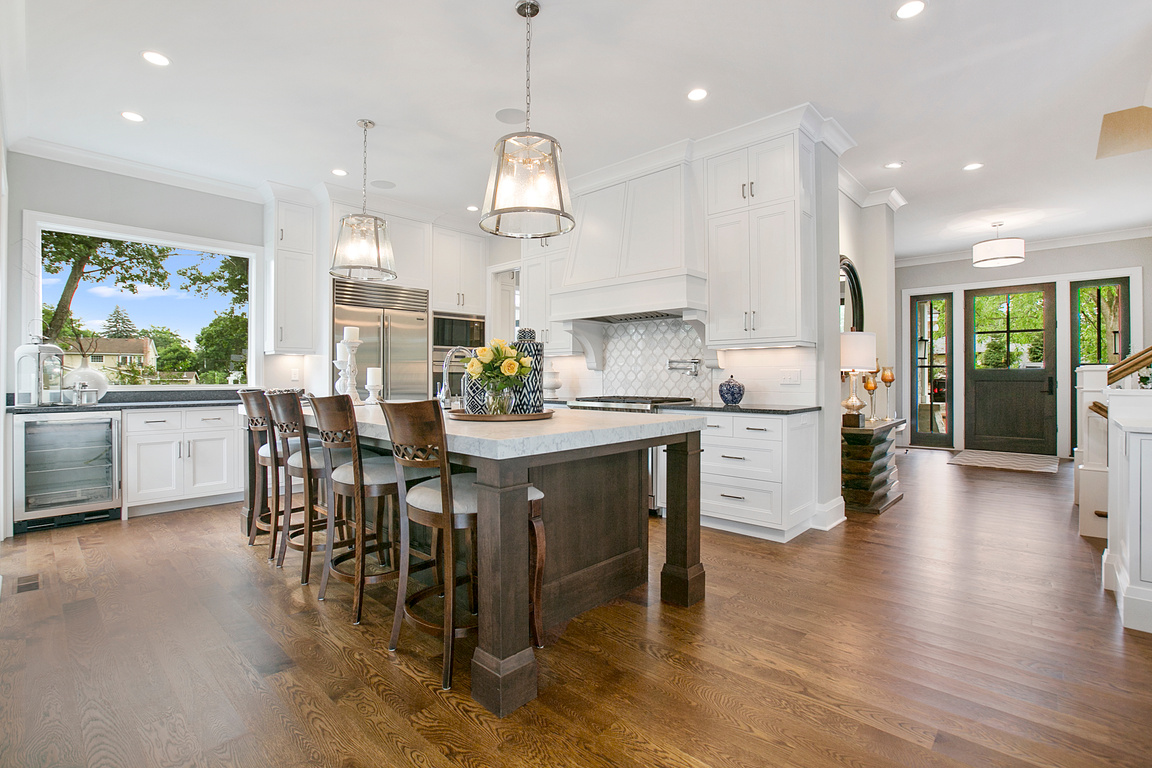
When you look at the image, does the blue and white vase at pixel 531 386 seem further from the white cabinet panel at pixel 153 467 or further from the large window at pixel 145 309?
the large window at pixel 145 309

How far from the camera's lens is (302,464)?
3012mm

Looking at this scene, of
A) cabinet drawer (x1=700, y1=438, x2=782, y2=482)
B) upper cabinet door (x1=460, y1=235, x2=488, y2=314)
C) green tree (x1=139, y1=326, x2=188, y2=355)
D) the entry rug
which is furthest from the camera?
upper cabinet door (x1=460, y1=235, x2=488, y2=314)

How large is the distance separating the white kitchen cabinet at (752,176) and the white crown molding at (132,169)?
4106mm

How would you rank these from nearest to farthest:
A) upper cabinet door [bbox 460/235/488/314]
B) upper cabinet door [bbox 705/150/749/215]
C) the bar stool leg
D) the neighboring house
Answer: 1. the bar stool leg
2. upper cabinet door [bbox 705/150/749/215]
3. the neighboring house
4. upper cabinet door [bbox 460/235/488/314]

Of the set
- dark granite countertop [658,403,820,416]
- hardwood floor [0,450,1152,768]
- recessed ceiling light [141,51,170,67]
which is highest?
recessed ceiling light [141,51,170,67]

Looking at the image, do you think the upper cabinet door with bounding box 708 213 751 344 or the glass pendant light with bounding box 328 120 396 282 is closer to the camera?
the glass pendant light with bounding box 328 120 396 282

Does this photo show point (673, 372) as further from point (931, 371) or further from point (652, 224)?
point (931, 371)

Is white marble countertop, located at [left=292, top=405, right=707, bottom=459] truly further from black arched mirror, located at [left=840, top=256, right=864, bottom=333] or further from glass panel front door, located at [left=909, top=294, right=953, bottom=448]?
glass panel front door, located at [left=909, top=294, right=953, bottom=448]

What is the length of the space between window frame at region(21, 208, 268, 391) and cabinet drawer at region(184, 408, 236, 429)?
540 millimetres

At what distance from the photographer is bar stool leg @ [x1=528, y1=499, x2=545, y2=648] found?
206cm

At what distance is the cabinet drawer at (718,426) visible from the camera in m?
3.91

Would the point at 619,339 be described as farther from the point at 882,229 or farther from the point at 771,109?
the point at 882,229

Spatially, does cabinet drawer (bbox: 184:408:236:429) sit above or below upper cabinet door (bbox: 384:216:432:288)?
below

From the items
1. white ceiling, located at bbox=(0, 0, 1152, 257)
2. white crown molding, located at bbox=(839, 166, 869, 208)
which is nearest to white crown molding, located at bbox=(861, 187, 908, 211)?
white crown molding, located at bbox=(839, 166, 869, 208)
